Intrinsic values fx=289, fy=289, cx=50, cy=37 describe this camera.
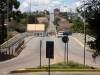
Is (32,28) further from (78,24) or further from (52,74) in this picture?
(52,74)

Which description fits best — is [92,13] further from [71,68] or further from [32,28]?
[32,28]

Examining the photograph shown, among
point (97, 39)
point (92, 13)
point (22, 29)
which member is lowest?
point (22, 29)

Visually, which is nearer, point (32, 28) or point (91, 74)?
point (91, 74)

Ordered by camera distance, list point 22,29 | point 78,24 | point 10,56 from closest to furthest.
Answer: point 10,56, point 78,24, point 22,29

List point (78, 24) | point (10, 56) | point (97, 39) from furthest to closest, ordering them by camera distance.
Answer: point (78, 24), point (10, 56), point (97, 39)

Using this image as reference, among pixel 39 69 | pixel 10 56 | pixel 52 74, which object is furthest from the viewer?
pixel 10 56

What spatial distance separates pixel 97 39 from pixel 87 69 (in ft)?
32.5

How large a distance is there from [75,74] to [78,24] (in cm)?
8943

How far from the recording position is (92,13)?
13039mm

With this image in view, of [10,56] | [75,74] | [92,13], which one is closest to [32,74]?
[75,74]

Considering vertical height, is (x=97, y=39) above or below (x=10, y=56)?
above

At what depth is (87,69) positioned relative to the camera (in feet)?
72.3

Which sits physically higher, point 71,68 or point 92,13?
point 92,13

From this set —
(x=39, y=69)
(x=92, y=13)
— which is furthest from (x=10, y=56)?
(x=92, y=13)
